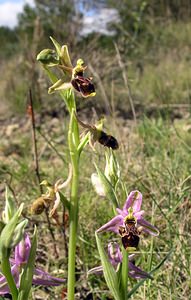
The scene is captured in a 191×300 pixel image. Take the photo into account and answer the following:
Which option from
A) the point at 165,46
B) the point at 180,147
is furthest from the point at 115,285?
the point at 165,46

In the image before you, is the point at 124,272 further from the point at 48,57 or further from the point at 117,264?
the point at 48,57

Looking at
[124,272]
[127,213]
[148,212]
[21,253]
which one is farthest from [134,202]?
[148,212]

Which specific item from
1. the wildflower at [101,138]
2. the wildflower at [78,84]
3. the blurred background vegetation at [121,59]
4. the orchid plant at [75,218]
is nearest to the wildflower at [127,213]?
the orchid plant at [75,218]

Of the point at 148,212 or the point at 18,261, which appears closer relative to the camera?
the point at 18,261

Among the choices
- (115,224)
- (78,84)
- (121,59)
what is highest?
(121,59)

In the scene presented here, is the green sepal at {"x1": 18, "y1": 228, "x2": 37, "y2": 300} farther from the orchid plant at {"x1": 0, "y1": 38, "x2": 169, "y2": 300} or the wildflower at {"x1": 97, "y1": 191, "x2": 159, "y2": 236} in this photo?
the wildflower at {"x1": 97, "y1": 191, "x2": 159, "y2": 236}

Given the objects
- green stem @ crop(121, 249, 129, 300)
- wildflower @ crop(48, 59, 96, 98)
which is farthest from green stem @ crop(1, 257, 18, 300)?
wildflower @ crop(48, 59, 96, 98)
